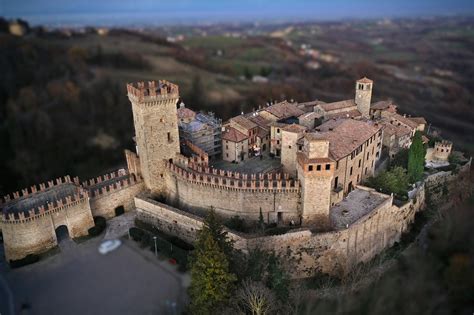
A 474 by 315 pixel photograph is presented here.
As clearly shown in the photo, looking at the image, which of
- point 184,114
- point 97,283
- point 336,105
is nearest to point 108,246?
point 97,283

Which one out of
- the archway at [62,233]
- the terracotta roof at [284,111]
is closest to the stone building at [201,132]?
the terracotta roof at [284,111]

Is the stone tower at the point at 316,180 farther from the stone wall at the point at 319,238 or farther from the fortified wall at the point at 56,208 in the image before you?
the fortified wall at the point at 56,208

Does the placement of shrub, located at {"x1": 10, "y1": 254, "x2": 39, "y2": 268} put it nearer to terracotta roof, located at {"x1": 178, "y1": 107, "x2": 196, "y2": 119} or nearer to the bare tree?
the bare tree

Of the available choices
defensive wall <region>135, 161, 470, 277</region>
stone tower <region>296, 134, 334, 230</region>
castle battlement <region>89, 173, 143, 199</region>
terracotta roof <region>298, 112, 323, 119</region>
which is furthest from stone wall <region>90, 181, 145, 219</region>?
terracotta roof <region>298, 112, 323, 119</region>

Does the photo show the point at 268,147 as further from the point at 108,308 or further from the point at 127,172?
the point at 108,308

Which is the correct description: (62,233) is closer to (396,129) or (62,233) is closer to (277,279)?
(277,279)

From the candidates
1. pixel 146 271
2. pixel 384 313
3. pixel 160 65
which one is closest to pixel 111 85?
pixel 160 65
